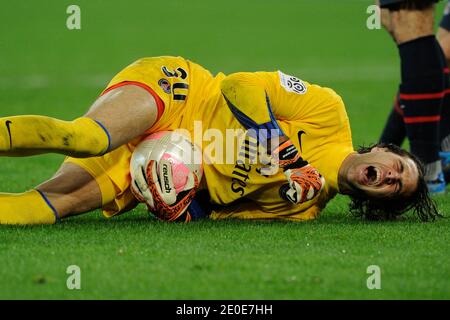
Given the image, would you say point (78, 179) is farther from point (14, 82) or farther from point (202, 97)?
point (14, 82)

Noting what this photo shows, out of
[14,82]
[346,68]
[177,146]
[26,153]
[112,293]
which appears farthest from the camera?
[346,68]

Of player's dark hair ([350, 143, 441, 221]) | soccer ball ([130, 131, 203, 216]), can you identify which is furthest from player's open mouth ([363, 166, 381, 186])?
soccer ball ([130, 131, 203, 216])

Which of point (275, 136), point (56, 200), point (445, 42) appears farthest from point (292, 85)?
point (445, 42)

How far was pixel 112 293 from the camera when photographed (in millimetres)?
3639

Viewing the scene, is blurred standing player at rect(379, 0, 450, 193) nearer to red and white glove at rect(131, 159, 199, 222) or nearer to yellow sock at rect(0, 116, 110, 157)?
red and white glove at rect(131, 159, 199, 222)

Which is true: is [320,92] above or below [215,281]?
above

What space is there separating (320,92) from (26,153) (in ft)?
4.78

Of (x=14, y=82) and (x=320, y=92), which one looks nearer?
(x=320, y=92)

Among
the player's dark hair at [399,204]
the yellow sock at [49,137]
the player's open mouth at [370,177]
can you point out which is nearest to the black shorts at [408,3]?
the player's dark hair at [399,204]

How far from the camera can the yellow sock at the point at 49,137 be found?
4.39 meters

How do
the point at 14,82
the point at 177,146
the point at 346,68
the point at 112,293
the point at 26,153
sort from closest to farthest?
1. the point at 112,293
2. the point at 26,153
3. the point at 177,146
4. the point at 14,82
5. the point at 346,68

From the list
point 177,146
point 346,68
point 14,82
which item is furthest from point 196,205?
point 346,68

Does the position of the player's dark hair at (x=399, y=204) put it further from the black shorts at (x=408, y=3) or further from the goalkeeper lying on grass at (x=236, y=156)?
the black shorts at (x=408, y=3)

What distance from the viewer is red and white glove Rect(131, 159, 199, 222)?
475 centimetres
